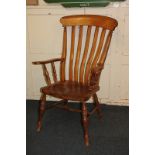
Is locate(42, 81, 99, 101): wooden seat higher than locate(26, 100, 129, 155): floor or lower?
higher

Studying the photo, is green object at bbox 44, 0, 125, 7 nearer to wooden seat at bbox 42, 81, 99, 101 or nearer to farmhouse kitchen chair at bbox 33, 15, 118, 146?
farmhouse kitchen chair at bbox 33, 15, 118, 146

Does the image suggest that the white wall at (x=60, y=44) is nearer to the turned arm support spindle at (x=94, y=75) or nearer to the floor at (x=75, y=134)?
the floor at (x=75, y=134)

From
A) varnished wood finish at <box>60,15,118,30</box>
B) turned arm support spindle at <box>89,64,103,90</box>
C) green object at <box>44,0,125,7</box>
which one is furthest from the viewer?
green object at <box>44,0,125,7</box>

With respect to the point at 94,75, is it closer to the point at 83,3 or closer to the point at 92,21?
the point at 92,21

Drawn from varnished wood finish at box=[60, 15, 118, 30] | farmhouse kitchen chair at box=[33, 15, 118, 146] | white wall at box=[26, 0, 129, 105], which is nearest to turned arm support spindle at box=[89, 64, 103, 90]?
farmhouse kitchen chair at box=[33, 15, 118, 146]

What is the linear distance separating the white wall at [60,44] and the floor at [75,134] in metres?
0.23

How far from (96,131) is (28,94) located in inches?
43.4

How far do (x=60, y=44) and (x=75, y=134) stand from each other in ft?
3.47

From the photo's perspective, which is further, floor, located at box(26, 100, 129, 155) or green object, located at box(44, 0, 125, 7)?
green object, located at box(44, 0, 125, 7)

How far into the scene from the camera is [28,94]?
2.92m

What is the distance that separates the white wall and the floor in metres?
0.23

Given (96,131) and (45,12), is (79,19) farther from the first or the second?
(96,131)

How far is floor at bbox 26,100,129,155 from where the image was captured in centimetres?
192

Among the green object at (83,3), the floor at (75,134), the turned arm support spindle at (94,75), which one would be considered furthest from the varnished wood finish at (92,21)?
the floor at (75,134)
